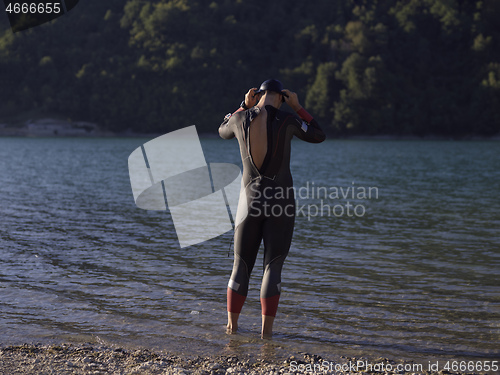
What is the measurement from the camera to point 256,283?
9750 mm

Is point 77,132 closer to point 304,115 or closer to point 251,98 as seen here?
point 251,98

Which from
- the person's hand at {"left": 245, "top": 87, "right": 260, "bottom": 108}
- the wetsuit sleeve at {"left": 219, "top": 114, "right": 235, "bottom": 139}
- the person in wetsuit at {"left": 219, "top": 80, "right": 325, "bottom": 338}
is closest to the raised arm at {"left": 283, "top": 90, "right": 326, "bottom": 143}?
the person in wetsuit at {"left": 219, "top": 80, "right": 325, "bottom": 338}

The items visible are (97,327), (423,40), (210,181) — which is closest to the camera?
(97,327)

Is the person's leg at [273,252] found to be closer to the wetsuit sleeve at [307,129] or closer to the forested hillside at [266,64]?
the wetsuit sleeve at [307,129]

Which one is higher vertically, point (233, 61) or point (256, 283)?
point (233, 61)

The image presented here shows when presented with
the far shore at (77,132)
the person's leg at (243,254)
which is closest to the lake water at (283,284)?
the person's leg at (243,254)

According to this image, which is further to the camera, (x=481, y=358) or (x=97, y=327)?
(x=97, y=327)

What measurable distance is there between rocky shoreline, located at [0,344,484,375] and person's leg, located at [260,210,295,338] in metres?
0.75

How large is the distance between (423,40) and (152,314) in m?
148

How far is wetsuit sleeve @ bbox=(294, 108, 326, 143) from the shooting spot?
6.74 m

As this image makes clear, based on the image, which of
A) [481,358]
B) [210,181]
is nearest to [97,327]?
[481,358]

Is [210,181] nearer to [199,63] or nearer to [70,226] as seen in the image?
[70,226]

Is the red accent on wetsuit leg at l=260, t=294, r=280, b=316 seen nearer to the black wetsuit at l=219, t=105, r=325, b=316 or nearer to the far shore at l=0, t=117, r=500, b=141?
the black wetsuit at l=219, t=105, r=325, b=316

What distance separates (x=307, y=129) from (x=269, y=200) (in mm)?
904
